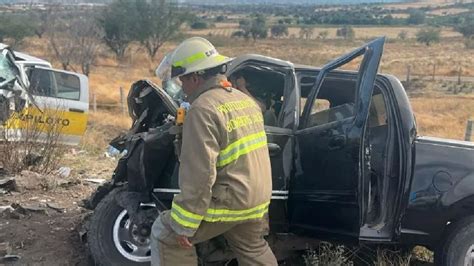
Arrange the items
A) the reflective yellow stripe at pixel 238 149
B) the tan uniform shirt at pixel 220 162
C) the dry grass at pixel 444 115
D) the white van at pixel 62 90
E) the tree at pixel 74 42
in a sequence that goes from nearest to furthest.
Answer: the tan uniform shirt at pixel 220 162 → the reflective yellow stripe at pixel 238 149 → the white van at pixel 62 90 → the dry grass at pixel 444 115 → the tree at pixel 74 42

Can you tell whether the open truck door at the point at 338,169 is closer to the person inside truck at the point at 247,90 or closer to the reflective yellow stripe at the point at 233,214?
the person inside truck at the point at 247,90

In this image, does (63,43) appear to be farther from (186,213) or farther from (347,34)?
(347,34)

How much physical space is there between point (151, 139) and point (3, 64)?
20.6ft

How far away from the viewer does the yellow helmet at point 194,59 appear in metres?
3.60

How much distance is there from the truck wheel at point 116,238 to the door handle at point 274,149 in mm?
971

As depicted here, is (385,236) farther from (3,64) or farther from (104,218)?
(3,64)

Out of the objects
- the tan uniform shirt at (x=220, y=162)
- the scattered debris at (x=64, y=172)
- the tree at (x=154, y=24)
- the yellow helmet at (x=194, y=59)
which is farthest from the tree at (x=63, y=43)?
the tan uniform shirt at (x=220, y=162)

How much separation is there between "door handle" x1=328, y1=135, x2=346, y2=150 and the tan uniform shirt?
0.98m

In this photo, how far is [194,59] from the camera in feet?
11.8

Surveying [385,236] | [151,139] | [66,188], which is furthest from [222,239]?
[66,188]

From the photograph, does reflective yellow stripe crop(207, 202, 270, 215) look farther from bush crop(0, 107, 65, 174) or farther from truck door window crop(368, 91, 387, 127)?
bush crop(0, 107, 65, 174)

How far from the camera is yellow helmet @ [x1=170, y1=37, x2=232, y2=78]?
3602 mm

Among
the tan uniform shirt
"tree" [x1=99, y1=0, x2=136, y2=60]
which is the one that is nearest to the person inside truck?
the tan uniform shirt

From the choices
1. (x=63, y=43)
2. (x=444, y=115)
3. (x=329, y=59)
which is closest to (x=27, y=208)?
(x=444, y=115)
